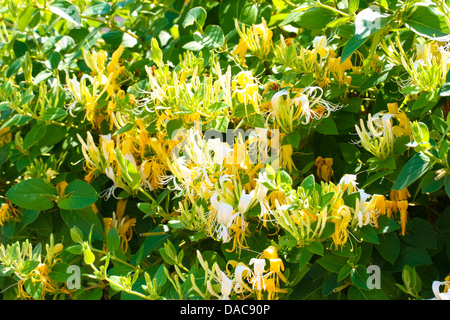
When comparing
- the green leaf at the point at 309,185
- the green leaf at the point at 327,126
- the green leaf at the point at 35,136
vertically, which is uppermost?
the green leaf at the point at 309,185

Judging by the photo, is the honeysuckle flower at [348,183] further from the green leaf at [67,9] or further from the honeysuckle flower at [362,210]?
the green leaf at [67,9]

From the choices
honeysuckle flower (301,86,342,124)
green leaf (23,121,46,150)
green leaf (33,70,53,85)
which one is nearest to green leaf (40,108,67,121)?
green leaf (23,121,46,150)

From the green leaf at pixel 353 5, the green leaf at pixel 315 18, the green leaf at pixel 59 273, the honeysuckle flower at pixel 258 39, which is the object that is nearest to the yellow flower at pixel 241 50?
the honeysuckle flower at pixel 258 39

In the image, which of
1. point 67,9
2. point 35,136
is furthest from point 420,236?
point 67,9

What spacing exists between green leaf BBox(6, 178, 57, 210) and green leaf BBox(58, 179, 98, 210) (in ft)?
0.11

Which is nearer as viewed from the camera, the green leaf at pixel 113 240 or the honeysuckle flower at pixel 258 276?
the honeysuckle flower at pixel 258 276

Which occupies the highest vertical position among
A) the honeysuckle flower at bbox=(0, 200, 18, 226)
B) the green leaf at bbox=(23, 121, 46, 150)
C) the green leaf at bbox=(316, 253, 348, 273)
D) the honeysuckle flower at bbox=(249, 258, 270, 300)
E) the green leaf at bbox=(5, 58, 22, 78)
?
the green leaf at bbox=(5, 58, 22, 78)

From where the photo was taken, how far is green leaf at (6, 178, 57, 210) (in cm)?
117

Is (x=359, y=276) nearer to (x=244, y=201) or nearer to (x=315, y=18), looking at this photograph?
(x=244, y=201)

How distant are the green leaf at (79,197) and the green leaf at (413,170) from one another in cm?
60

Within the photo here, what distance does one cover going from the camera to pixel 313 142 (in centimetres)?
121

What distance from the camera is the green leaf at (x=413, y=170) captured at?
886mm

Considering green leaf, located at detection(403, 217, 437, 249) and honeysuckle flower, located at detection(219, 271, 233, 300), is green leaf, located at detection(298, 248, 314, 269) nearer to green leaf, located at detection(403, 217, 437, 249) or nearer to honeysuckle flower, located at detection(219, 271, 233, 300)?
honeysuckle flower, located at detection(219, 271, 233, 300)

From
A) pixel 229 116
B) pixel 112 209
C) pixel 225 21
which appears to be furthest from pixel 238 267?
pixel 225 21
